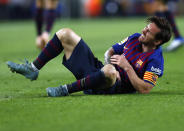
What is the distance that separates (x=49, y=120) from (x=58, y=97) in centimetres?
87

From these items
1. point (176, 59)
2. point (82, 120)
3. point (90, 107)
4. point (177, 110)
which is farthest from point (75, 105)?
point (176, 59)

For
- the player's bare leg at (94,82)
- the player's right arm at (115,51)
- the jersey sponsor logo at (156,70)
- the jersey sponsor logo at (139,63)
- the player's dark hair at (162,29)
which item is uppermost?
the player's dark hair at (162,29)

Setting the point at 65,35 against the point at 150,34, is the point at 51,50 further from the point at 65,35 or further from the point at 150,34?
the point at 150,34

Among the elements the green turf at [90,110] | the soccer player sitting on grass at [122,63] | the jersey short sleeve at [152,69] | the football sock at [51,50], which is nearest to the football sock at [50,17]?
the green turf at [90,110]

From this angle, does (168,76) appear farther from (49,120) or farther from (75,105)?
(49,120)

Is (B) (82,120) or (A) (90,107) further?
(A) (90,107)

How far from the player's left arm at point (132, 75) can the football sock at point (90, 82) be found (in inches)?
10.4

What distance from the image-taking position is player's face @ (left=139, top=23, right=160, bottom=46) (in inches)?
163

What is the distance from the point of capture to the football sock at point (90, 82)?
396 centimetres

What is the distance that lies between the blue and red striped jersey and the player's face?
9 cm

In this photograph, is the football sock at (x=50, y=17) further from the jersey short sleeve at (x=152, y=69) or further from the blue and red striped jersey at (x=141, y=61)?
the jersey short sleeve at (x=152, y=69)

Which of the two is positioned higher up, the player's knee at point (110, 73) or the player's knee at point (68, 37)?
the player's knee at point (68, 37)

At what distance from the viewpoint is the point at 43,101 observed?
3.98 m

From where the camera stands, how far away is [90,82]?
402cm
